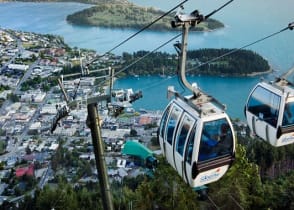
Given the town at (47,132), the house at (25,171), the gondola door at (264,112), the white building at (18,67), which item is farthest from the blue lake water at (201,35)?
the gondola door at (264,112)

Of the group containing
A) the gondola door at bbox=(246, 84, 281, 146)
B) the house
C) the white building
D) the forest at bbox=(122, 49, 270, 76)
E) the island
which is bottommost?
the house

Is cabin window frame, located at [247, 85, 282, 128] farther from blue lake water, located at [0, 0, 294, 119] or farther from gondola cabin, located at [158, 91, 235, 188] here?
blue lake water, located at [0, 0, 294, 119]

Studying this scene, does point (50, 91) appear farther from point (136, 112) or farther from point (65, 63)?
point (136, 112)

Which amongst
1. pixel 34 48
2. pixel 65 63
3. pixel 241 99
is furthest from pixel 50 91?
pixel 241 99

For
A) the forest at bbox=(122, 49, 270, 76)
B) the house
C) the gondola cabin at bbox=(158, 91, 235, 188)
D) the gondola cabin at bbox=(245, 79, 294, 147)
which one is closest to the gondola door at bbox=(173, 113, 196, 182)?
the gondola cabin at bbox=(158, 91, 235, 188)

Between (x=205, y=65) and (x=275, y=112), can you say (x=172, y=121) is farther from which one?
(x=205, y=65)

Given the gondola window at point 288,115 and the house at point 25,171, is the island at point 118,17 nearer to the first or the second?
the house at point 25,171
